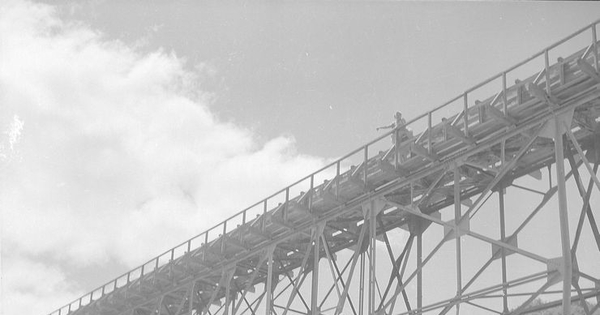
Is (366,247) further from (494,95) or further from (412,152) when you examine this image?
(494,95)

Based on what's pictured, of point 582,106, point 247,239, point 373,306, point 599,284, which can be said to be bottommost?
point 599,284

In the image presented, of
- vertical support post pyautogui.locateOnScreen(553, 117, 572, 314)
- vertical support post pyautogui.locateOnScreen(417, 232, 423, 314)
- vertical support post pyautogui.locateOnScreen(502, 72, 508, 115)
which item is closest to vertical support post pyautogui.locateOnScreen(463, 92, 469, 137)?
vertical support post pyautogui.locateOnScreen(502, 72, 508, 115)

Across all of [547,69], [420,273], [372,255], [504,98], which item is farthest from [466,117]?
[420,273]

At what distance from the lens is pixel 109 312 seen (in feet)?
149

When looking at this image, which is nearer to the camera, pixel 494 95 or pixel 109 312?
pixel 494 95

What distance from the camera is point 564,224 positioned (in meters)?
22.4

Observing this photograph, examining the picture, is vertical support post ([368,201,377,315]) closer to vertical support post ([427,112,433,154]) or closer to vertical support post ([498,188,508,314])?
vertical support post ([427,112,433,154])

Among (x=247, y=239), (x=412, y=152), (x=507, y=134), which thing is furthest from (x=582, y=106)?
(x=247, y=239)

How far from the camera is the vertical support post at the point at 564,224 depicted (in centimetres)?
2164

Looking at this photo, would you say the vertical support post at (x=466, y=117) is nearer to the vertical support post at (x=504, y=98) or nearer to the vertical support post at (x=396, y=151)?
the vertical support post at (x=504, y=98)

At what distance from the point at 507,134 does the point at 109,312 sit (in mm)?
26667

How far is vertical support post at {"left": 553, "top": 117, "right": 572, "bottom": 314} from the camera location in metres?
21.6

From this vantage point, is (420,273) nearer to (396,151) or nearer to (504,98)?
(396,151)

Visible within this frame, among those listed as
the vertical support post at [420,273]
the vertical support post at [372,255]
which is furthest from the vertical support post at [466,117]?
the vertical support post at [420,273]
